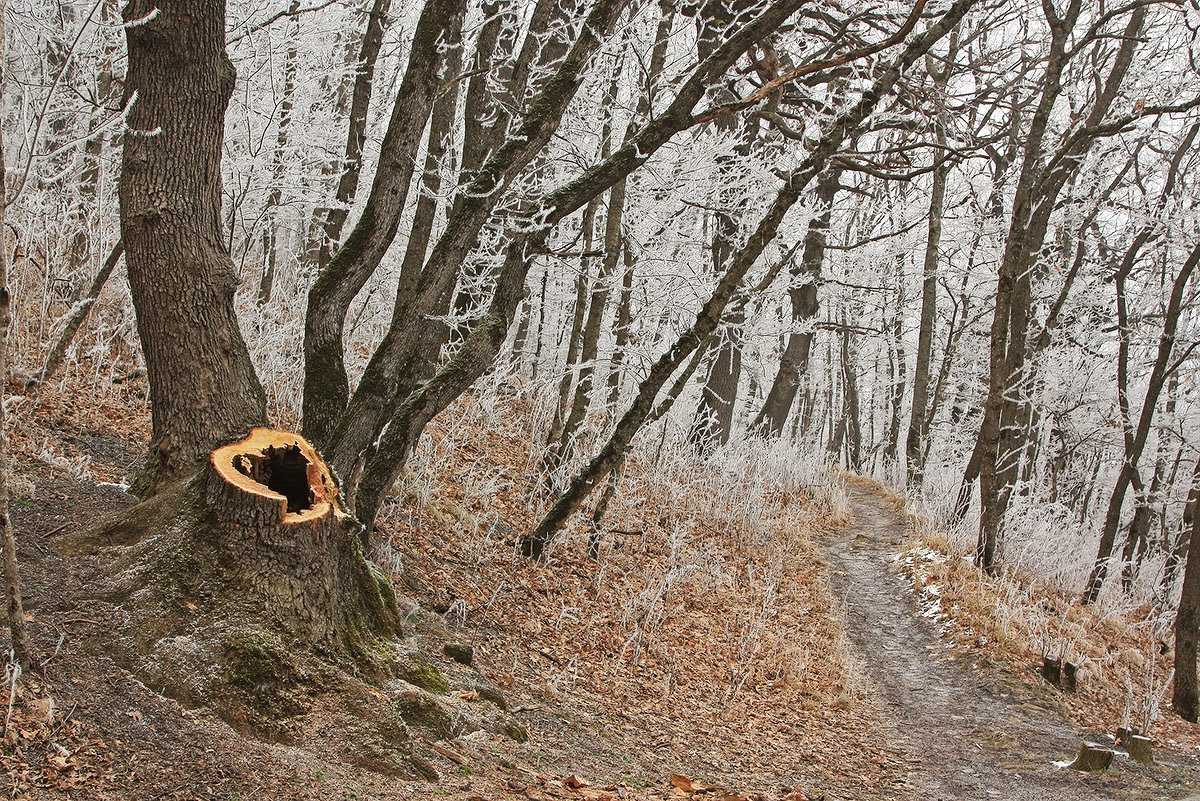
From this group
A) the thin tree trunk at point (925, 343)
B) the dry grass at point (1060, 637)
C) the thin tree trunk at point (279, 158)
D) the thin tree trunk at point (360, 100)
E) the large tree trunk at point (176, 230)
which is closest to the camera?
the large tree trunk at point (176, 230)

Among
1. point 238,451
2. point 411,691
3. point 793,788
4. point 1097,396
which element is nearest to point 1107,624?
point 793,788

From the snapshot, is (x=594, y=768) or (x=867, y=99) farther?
(x=867, y=99)

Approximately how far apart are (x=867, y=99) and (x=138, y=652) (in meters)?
5.49

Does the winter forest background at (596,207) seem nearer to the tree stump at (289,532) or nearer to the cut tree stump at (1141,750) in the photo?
the tree stump at (289,532)

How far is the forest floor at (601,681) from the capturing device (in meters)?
2.43

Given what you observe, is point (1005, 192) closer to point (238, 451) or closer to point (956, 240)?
point (956, 240)

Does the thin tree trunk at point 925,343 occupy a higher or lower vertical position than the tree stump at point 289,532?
higher

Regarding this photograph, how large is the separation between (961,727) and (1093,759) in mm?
917

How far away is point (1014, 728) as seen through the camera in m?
5.52

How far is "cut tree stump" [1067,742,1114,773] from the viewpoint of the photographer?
474 centimetres

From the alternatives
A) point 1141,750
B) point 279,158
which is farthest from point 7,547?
point 1141,750

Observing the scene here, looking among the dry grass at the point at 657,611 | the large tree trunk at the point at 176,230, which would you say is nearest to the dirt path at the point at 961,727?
the dry grass at the point at 657,611

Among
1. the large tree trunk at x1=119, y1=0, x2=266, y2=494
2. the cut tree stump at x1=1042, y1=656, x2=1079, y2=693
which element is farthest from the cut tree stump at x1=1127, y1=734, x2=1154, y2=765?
the large tree trunk at x1=119, y1=0, x2=266, y2=494

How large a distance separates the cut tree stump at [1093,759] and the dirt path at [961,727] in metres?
0.08
